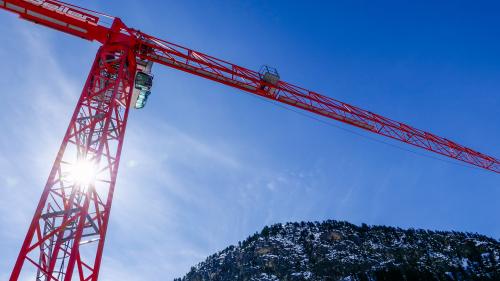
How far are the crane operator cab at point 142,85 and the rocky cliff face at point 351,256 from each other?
85.4 m

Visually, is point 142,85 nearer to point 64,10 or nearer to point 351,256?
point 64,10

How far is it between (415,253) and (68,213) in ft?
377

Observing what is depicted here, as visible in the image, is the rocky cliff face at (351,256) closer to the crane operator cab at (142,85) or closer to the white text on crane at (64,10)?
the crane operator cab at (142,85)

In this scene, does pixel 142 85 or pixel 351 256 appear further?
pixel 351 256

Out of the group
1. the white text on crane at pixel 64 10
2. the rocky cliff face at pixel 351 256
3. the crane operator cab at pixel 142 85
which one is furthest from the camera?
the rocky cliff face at pixel 351 256

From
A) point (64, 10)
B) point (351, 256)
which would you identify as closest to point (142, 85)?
point (64, 10)

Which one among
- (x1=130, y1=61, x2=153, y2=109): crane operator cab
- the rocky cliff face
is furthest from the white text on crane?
the rocky cliff face

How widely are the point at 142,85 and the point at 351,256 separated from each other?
101144mm

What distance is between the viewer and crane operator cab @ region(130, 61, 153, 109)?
2369cm

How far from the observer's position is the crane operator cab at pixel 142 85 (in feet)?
77.7

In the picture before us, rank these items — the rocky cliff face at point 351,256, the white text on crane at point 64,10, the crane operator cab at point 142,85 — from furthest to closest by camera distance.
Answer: the rocky cliff face at point 351,256, the crane operator cab at point 142,85, the white text on crane at point 64,10

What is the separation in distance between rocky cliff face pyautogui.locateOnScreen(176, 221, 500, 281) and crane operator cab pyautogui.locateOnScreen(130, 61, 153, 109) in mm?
85431

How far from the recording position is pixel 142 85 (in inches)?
934

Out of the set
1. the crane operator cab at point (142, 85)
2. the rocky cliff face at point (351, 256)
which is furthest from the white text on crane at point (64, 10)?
the rocky cliff face at point (351, 256)
